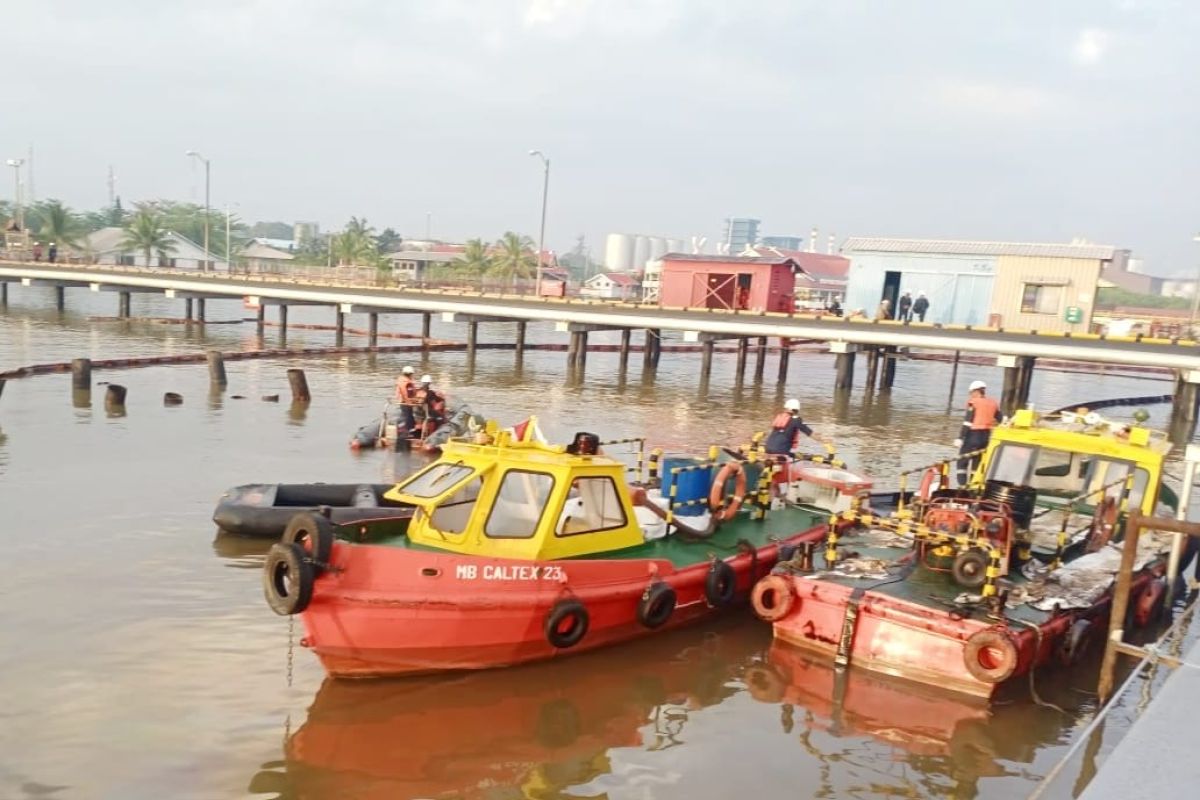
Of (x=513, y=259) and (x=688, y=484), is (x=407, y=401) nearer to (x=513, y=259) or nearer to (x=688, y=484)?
(x=688, y=484)

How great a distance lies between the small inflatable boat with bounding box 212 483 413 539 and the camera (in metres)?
12.4

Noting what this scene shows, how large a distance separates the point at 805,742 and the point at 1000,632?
2.16m

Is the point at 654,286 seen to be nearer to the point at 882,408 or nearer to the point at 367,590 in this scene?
the point at 882,408

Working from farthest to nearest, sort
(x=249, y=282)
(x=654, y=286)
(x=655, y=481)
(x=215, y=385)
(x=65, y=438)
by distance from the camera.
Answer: (x=654, y=286) → (x=249, y=282) → (x=215, y=385) → (x=65, y=438) → (x=655, y=481)

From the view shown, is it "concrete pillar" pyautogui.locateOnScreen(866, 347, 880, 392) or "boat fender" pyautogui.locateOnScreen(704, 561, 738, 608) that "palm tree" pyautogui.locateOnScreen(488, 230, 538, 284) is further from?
"boat fender" pyautogui.locateOnScreen(704, 561, 738, 608)

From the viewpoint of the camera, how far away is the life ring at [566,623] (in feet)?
28.8

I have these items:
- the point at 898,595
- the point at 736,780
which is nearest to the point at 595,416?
the point at 898,595

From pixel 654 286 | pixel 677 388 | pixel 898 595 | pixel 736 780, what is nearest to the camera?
pixel 736 780

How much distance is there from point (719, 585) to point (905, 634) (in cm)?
208

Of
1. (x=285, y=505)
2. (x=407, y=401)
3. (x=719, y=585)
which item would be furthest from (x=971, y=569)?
(x=407, y=401)

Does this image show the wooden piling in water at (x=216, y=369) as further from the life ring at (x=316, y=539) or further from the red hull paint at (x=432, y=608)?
the red hull paint at (x=432, y=608)

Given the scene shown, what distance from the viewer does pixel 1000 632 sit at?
8.55 metres

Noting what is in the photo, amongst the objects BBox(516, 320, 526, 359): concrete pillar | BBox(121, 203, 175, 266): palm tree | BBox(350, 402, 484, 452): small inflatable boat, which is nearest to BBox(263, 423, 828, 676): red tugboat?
BBox(350, 402, 484, 452): small inflatable boat

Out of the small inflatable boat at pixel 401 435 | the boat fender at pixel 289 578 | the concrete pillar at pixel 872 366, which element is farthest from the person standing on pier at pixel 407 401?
the concrete pillar at pixel 872 366
